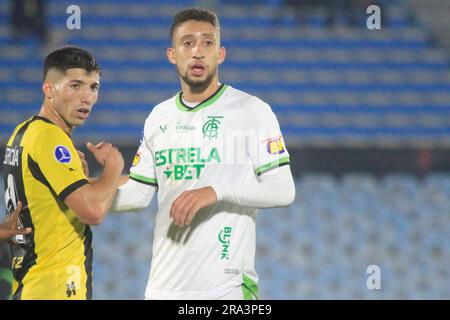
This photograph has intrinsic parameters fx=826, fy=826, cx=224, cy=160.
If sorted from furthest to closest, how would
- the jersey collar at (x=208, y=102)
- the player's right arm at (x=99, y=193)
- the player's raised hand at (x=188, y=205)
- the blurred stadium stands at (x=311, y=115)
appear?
the blurred stadium stands at (x=311, y=115), the jersey collar at (x=208, y=102), the player's right arm at (x=99, y=193), the player's raised hand at (x=188, y=205)

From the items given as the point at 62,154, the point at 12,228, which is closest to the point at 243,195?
the point at 62,154

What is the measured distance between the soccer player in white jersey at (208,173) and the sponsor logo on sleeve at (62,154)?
0.37m

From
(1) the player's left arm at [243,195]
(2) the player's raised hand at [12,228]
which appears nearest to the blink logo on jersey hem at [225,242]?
(1) the player's left arm at [243,195]

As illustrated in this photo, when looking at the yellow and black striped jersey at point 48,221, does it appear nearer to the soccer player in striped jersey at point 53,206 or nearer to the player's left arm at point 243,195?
the soccer player in striped jersey at point 53,206

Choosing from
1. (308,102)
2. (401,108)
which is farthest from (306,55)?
(401,108)

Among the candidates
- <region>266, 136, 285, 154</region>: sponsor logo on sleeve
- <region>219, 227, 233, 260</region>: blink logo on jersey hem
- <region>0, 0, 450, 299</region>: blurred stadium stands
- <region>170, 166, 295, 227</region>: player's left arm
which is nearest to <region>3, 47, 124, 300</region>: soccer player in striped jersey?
<region>170, 166, 295, 227</region>: player's left arm

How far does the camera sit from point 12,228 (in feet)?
10.4

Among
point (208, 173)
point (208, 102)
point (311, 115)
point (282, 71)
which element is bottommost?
point (208, 173)

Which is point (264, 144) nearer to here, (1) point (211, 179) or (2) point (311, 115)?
(1) point (211, 179)

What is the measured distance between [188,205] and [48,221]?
1.86 ft

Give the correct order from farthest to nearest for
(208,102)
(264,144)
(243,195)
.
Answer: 1. (208,102)
2. (264,144)
3. (243,195)

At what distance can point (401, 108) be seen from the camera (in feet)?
23.6

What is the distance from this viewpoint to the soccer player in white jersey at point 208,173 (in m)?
3.18
